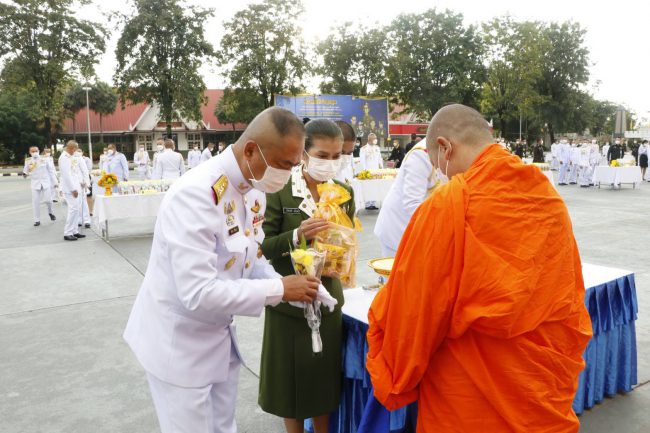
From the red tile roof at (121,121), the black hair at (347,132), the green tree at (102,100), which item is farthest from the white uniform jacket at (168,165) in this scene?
the red tile roof at (121,121)

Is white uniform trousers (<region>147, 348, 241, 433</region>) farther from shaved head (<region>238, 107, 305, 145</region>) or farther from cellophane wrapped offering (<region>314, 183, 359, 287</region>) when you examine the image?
shaved head (<region>238, 107, 305, 145</region>)

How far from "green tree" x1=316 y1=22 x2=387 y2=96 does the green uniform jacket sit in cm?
4344

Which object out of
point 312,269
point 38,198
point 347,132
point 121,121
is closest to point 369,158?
point 38,198

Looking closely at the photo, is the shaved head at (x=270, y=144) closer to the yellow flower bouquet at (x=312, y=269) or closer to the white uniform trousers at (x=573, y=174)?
the yellow flower bouquet at (x=312, y=269)

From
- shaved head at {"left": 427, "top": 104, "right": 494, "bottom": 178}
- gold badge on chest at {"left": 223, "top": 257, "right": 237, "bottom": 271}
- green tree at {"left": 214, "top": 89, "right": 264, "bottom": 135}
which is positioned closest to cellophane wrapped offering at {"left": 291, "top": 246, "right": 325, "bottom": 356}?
gold badge on chest at {"left": 223, "top": 257, "right": 237, "bottom": 271}

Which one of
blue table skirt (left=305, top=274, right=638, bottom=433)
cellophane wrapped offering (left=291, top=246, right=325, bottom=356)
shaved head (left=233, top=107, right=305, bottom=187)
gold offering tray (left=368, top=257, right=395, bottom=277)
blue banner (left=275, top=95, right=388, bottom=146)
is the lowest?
blue table skirt (left=305, top=274, right=638, bottom=433)

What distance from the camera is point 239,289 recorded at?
1.79m

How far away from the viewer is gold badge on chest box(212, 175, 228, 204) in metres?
1.86

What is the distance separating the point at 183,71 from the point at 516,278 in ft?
122

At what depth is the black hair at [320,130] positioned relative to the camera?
2.71 metres

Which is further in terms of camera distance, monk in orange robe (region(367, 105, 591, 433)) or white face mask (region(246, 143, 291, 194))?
white face mask (region(246, 143, 291, 194))

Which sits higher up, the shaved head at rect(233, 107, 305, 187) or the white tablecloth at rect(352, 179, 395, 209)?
the shaved head at rect(233, 107, 305, 187)

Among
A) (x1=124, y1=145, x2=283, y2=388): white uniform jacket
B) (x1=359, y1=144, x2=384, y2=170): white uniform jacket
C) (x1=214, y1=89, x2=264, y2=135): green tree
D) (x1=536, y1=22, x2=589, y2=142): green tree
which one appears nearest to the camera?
(x1=124, y1=145, x2=283, y2=388): white uniform jacket

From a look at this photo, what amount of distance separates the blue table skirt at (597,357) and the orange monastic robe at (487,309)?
0.95 meters
